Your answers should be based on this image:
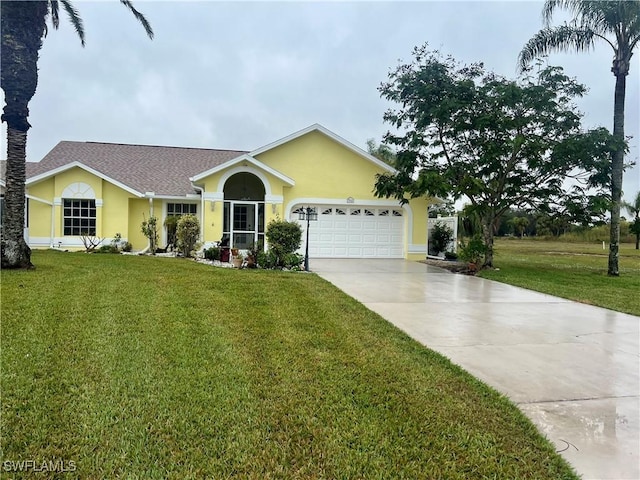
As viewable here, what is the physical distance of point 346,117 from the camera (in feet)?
97.0

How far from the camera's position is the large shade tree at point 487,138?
14828 millimetres

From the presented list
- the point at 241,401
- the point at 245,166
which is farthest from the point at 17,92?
the point at 241,401

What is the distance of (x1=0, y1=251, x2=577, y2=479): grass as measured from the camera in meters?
3.01

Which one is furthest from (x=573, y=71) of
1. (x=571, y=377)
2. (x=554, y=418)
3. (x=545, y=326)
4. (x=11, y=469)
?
(x=11, y=469)

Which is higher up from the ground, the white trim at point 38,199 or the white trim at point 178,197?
the white trim at point 178,197

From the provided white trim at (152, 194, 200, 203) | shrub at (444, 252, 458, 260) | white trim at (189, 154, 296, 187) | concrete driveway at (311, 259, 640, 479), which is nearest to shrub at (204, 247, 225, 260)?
white trim at (189, 154, 296, 187)

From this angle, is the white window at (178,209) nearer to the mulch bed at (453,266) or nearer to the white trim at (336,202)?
the white trim at (336,202)

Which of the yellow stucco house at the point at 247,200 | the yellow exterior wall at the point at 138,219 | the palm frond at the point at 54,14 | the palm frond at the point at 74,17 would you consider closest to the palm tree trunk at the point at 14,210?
the palm frond at the point at 54,14

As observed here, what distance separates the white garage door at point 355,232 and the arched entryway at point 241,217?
5.48 ft

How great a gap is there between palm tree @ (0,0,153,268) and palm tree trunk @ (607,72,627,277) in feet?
59.2

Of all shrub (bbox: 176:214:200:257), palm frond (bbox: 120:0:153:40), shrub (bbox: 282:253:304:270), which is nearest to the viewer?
palm frond (bbox: 120:0:153:40)

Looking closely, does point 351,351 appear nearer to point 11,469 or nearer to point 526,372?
point 526,372

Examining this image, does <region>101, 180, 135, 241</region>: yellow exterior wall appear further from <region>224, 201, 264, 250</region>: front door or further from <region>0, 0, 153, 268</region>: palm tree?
<region>0, 0, 153, 268</region>: palm tree

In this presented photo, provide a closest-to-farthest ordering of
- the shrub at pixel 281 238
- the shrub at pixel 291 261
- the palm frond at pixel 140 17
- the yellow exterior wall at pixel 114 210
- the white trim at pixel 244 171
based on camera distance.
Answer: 1. the palm frond at pixel 140 17
2. the shrub at pixel 291 261
3. the shrub at pixel 281 238
4. the white trim at pixel 244 171
5. the yellow exterior wall at pixel 114 210
